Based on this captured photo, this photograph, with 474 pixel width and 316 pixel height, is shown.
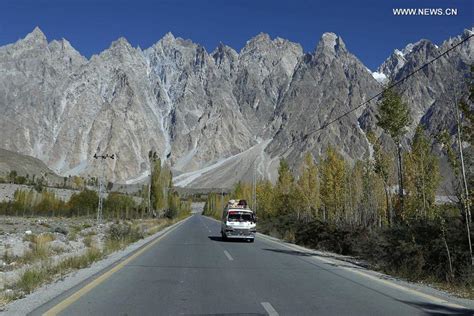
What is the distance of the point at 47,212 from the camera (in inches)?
4195

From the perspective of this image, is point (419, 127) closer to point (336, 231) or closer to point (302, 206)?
point (336, 231)

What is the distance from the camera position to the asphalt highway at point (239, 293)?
7.95 metres

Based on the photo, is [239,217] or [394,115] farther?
[239,217]

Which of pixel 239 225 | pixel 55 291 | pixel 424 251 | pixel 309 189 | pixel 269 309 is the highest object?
pixel 309 189

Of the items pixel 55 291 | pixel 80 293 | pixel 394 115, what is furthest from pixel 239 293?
pixel 394 115

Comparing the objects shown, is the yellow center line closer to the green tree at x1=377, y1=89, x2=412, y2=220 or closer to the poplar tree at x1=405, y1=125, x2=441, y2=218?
the green tree at x1=377, y1=89, x2=412, y2=220

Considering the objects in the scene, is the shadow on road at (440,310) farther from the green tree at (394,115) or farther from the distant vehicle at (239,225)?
the distant vehicle at (239,225)

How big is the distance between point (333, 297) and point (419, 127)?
21840 mm

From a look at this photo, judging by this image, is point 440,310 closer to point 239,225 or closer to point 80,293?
point 80,293

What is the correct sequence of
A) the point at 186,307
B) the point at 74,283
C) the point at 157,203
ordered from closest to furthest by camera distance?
1. the point at 186,307
2. the point at 74,283
3. the point at 157,203

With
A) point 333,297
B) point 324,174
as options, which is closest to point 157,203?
point 324,174

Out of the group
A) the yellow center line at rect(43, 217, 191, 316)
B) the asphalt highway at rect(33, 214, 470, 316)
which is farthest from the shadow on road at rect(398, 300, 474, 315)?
the yellow center line at rect(43, 217, 191, 316)

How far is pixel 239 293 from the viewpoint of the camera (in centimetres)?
966

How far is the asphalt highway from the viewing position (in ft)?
26.1
